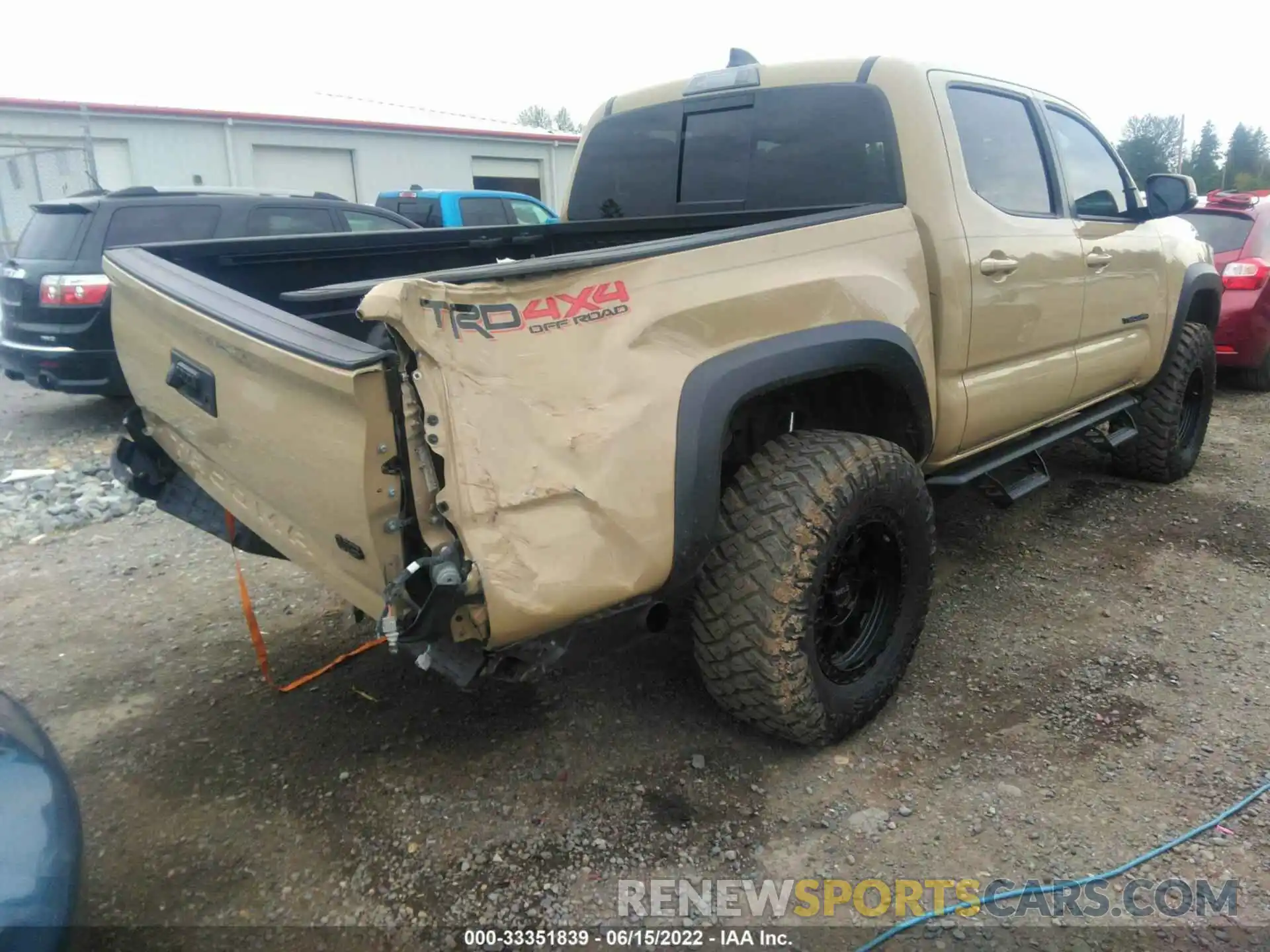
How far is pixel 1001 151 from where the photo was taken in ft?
11.6

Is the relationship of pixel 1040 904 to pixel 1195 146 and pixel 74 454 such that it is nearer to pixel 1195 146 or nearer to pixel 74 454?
pixel 74 454

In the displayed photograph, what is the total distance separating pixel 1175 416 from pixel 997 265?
2.46 meters

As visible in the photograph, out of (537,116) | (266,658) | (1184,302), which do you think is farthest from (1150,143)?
(266,658)

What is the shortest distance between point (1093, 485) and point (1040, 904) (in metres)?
3.74

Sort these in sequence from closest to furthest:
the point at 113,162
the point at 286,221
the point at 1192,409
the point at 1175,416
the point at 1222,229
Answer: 1. the point at 1175,416
2. the point at 1192,409
3. the point at 1222,229
4. the point at 286,221
5. the point at 113,162

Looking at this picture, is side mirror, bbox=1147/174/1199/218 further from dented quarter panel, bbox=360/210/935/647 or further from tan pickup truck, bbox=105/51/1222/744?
dented quarter panel, bbox=360/210/935/647

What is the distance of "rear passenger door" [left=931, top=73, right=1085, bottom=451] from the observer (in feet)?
10.6

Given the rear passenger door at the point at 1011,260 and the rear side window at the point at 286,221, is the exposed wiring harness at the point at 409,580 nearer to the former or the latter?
the rear passenger door at the point at 1011,260

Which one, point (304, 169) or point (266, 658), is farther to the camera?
point (304, 169)

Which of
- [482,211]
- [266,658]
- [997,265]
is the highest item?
[997,265]

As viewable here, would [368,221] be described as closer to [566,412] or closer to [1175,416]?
[1175,416]

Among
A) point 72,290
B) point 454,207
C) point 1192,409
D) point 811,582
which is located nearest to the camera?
point 811,582

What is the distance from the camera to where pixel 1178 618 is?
3.68 metres

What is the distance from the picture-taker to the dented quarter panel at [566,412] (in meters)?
1.87
